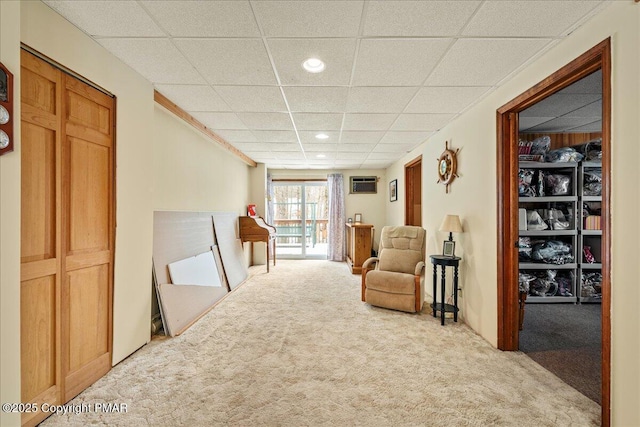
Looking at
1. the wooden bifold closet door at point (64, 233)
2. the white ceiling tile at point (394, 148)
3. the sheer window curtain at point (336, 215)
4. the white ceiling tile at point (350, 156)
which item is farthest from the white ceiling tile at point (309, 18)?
the sheer window curtain at point (336, 215)

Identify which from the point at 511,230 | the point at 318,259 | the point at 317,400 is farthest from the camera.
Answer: the point at 318,259

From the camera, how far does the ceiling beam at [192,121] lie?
2.84 metres

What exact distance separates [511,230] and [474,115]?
4.11 feet

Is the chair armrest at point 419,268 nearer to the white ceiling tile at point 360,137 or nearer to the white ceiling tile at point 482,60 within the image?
the white ceiling tile at point 360,137

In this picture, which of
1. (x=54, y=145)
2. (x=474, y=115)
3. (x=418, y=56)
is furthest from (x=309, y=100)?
(x=54, y=145)

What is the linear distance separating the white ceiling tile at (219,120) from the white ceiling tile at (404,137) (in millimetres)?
2025

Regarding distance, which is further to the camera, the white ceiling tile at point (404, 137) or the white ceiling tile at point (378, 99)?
the white ceiling tile at point (404, 137)

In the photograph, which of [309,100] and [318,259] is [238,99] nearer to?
[309,100]

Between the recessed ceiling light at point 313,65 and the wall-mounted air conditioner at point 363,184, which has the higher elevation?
the recessed ceiling light at point 313,65

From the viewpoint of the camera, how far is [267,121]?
352cm

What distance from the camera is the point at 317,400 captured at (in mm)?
1851

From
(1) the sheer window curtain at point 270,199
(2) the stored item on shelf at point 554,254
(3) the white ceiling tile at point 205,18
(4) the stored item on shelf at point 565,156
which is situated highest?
(3) the white ceiling tile at point 205,18

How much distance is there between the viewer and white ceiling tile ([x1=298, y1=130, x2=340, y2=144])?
397 cm

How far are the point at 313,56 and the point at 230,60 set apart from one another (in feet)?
2.04
